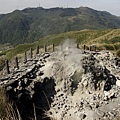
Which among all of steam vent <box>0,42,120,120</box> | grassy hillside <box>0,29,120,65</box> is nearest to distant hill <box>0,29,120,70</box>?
grassy hillside <box>0,29,120,65</box>

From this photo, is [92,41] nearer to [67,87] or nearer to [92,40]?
[92,40]

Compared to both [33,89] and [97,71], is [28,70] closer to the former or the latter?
[33,89]

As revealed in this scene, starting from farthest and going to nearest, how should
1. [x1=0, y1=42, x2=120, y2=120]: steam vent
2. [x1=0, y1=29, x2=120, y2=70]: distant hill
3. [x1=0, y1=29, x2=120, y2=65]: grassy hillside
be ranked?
[x1=0, y1=29, x2=120, y2=65]: grassy hillside < [x1=0, y1=29, x2=120, y2=70]: distant hill < [x1=0, y1=42, x2=120, y2=120]: steam vent

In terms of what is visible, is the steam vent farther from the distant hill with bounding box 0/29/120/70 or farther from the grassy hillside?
the grassy hillside

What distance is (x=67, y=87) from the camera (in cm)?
1456

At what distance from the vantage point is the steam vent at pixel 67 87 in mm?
13086

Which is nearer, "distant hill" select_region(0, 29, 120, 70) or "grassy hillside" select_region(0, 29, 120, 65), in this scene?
"distant hill" select_region(0, 29, 120, 70)

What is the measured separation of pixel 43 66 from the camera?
1636 centimetres

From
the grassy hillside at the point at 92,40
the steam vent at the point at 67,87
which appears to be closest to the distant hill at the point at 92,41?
the grassy hillside at the point at 92,40

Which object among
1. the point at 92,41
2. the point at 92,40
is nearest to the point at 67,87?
the point at 92,41

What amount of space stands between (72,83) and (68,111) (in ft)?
6.36

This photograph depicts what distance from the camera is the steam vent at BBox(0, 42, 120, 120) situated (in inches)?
→ 515

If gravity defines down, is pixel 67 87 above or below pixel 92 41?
below

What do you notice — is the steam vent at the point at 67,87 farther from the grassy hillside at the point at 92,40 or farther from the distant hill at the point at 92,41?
the grassy hillside at the point at 92,40
